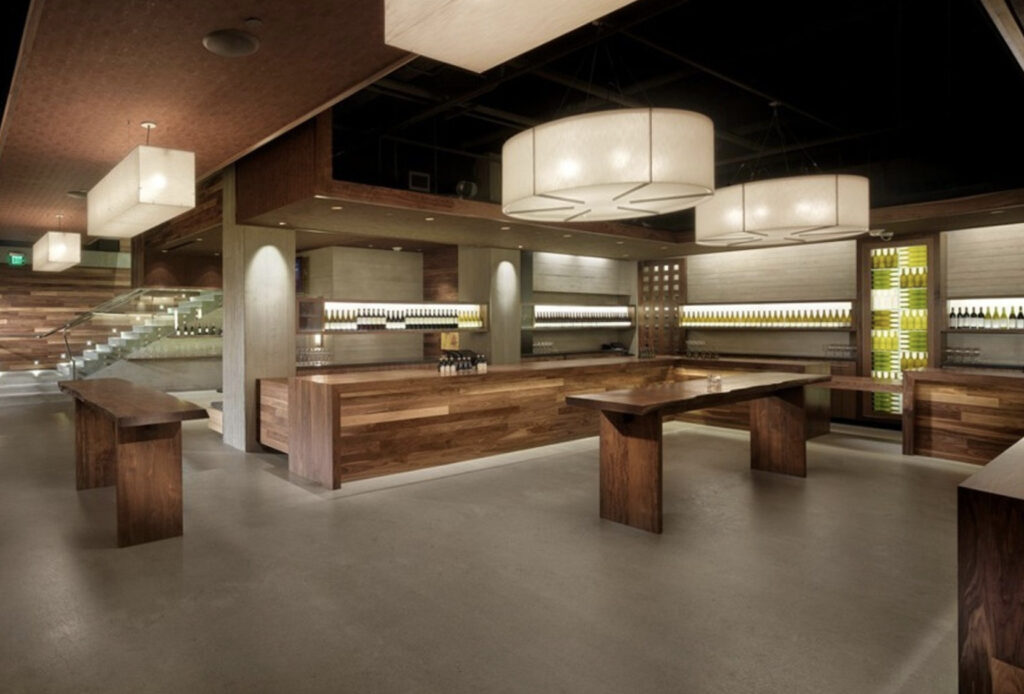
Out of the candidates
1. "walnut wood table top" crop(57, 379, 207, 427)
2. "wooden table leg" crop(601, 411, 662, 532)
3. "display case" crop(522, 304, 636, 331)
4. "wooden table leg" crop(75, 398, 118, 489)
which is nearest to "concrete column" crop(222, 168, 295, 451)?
"walnut wood table top" crop(57, 379, 207, 427)

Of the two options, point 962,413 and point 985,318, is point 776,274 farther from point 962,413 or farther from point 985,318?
point 962,413

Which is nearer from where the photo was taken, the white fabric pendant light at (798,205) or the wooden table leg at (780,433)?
the white fabric pendant light at (798,205)

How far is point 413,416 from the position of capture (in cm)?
647

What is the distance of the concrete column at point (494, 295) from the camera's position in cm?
968

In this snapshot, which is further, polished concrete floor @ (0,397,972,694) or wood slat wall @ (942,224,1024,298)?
wood slat wall @ (942,224,1024,298)

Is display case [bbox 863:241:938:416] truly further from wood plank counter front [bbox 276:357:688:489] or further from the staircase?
the staircase

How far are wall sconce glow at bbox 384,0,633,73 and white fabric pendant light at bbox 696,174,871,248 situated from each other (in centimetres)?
390

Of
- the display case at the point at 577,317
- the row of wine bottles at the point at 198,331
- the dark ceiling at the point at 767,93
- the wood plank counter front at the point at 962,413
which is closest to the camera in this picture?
the dark ceiling at the point at 767,93

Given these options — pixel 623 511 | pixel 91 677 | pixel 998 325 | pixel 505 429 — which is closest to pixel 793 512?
pixel 623 511

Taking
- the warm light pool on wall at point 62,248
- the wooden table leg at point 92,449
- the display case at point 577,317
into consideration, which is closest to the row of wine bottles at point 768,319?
the display case at point 577,317

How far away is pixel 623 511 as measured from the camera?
4.81 metres

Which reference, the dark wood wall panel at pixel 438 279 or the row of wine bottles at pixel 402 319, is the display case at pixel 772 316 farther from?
the dark wood wall panel at pixel 438 279

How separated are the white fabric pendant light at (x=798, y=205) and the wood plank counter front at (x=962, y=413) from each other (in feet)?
9.49

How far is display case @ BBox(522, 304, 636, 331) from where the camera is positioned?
10.6 metres
